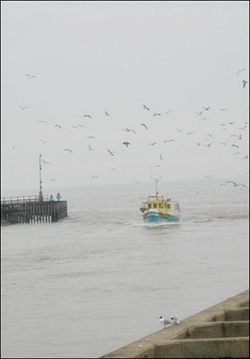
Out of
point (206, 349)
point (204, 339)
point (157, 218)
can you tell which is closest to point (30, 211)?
point (157, 218)

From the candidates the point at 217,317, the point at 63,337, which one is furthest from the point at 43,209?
the point at 217,317

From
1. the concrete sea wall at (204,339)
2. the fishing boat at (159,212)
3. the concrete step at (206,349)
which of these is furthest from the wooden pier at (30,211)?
the concrete step at (206,349)

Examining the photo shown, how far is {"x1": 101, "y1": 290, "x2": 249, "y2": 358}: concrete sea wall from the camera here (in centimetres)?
918

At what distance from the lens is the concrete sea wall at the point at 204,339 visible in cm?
918

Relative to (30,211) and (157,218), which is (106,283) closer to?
(157,218)

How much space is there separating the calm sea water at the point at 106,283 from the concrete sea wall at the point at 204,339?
199 inches

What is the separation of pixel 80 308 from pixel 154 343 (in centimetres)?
1254

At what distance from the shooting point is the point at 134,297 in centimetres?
2312

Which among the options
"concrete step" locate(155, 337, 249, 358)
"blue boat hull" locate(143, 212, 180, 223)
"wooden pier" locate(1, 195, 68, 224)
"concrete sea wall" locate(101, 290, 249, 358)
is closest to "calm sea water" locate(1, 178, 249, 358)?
"blue boat hull" locate(143, 212, 180, 223)

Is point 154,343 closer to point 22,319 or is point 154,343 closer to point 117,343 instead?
point 117,343

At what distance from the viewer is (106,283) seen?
87.9ft

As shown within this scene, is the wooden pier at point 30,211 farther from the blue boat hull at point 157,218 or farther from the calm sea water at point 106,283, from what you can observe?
the calm sea water at point 106,283

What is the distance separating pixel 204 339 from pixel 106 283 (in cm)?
1751

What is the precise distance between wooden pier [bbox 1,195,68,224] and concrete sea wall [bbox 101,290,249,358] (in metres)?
49.1
